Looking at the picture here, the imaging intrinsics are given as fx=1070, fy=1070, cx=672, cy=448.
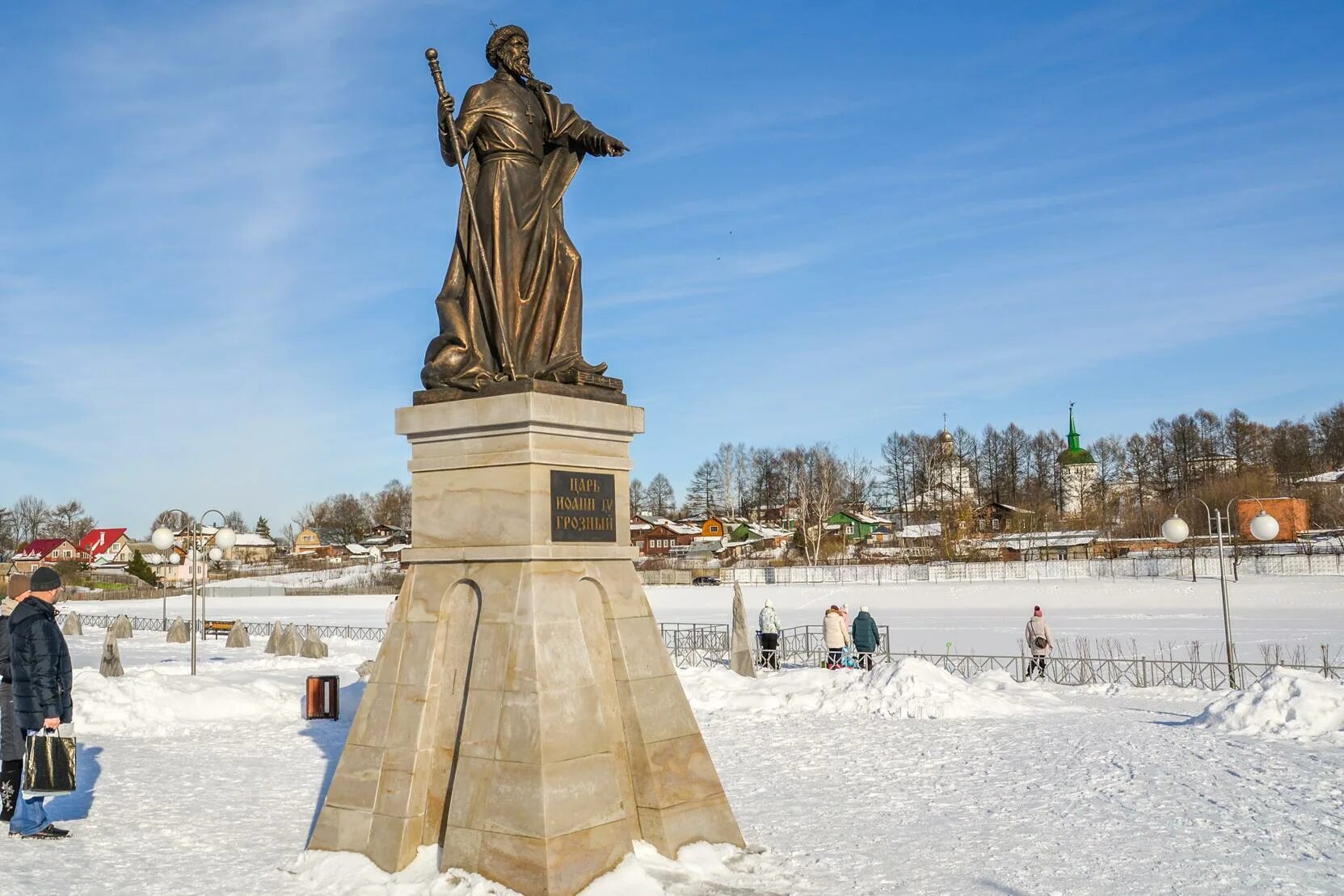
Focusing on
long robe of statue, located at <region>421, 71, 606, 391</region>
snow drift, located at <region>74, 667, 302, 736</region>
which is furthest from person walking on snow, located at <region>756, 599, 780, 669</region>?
long robe of statue, located at <region>421, 71, 606, 391</region>

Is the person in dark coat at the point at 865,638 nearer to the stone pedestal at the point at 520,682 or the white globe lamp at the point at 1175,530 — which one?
the white globe lamp at the point at 1175,530

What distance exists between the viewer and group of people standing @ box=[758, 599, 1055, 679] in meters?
19.7

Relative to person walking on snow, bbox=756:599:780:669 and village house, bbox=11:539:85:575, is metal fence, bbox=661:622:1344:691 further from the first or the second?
village house, bbox=11:539:85:575

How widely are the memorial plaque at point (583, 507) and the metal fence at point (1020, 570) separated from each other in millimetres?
37372

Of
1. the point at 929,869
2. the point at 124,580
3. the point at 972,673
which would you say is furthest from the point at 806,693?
the point at 124,580

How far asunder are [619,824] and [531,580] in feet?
5.34

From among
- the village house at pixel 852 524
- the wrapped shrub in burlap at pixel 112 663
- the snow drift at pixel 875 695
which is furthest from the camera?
the village house at pixel 852 524

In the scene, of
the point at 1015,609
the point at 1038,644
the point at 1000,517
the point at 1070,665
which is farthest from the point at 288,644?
the point at 1000,517

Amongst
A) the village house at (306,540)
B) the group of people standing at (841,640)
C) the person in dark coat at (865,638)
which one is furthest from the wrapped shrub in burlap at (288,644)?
the village house at (306,540)

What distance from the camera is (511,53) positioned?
8.16 m

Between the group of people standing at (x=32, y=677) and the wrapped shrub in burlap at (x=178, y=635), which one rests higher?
the group of people standing at (x=32, y=677)

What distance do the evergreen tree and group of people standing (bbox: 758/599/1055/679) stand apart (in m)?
65.6

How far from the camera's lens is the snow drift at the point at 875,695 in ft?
49.1

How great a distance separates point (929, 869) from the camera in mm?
7078
